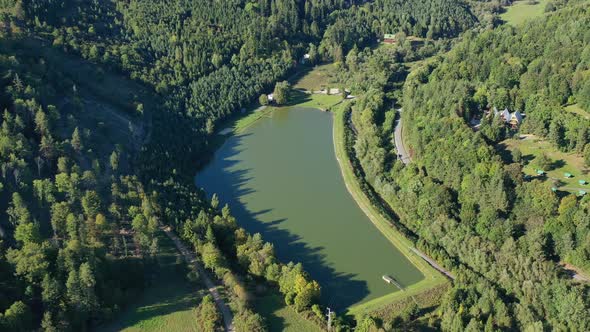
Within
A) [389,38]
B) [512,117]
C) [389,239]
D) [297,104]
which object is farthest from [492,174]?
[389,38]

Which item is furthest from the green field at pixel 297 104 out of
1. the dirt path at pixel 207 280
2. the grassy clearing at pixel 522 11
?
the grassy clearing at pixel 522 11

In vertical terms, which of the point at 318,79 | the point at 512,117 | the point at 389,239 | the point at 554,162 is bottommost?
the point at 389,239

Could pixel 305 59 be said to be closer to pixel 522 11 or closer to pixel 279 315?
pixel 522 11

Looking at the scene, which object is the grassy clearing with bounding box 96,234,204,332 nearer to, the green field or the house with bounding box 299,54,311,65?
the green field

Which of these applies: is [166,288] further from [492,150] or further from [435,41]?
[435,41]

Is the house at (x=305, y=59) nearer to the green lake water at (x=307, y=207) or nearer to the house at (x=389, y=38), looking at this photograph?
the house at (x=389, y=38)

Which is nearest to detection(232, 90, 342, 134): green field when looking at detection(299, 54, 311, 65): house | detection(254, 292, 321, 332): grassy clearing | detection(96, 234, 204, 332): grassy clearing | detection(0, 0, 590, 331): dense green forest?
detection(0, 0, 590, 331): dense green forest

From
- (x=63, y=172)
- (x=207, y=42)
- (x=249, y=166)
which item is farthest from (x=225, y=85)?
(x=63, y=172)
